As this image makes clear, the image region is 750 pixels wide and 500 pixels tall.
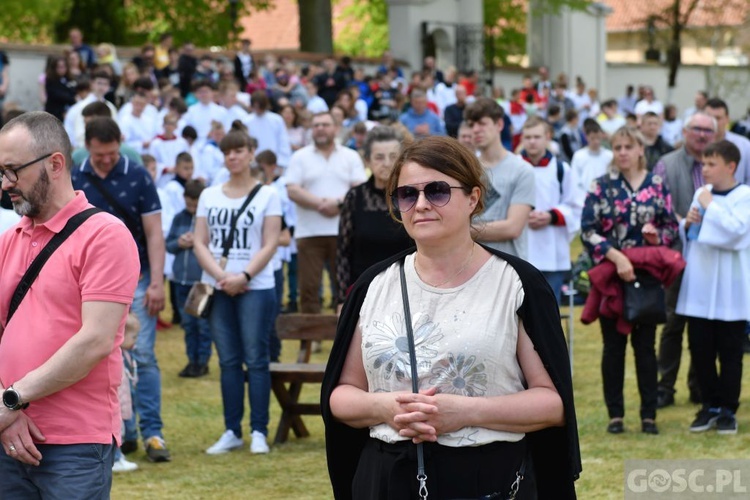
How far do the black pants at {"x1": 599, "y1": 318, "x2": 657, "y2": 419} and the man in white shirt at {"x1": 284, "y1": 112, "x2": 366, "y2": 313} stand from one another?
13.0ft

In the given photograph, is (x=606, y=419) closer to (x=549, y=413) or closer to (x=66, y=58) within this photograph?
(x=549, y=413)

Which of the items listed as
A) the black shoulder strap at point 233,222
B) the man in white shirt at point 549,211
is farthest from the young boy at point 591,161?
the black shoulder strap at point 233,222

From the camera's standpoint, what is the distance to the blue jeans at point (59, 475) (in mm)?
4469

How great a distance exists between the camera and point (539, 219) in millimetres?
9695

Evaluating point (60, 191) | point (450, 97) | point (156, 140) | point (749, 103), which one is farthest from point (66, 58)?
point (749, 103)

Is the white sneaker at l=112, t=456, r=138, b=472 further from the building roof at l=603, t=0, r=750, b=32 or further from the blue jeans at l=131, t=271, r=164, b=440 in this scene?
the building roof at l=603, t=0, r=750, b=32

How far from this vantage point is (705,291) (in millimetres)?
8820

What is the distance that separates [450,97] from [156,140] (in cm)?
1084

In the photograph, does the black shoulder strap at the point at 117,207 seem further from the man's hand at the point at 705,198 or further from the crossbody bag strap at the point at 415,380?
the crossbody bag strap at the point at 415,380

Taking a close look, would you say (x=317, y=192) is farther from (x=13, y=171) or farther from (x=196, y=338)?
(x=13, y=171)

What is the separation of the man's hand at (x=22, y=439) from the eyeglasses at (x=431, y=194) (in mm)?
1557

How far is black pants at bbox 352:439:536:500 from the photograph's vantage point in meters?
3.86

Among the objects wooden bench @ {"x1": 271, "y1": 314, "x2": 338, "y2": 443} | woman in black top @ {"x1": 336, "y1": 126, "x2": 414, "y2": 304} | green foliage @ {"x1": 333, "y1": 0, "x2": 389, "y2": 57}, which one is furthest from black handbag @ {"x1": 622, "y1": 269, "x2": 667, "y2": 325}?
green foliage @ {"x1": 333, "y1": 0, "x2": 389, "y2": 57}

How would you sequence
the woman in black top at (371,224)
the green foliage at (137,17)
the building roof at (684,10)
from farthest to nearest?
the building roof at (684,10)
the green foliage at (137,17)
the woman in black top at (371,224)
